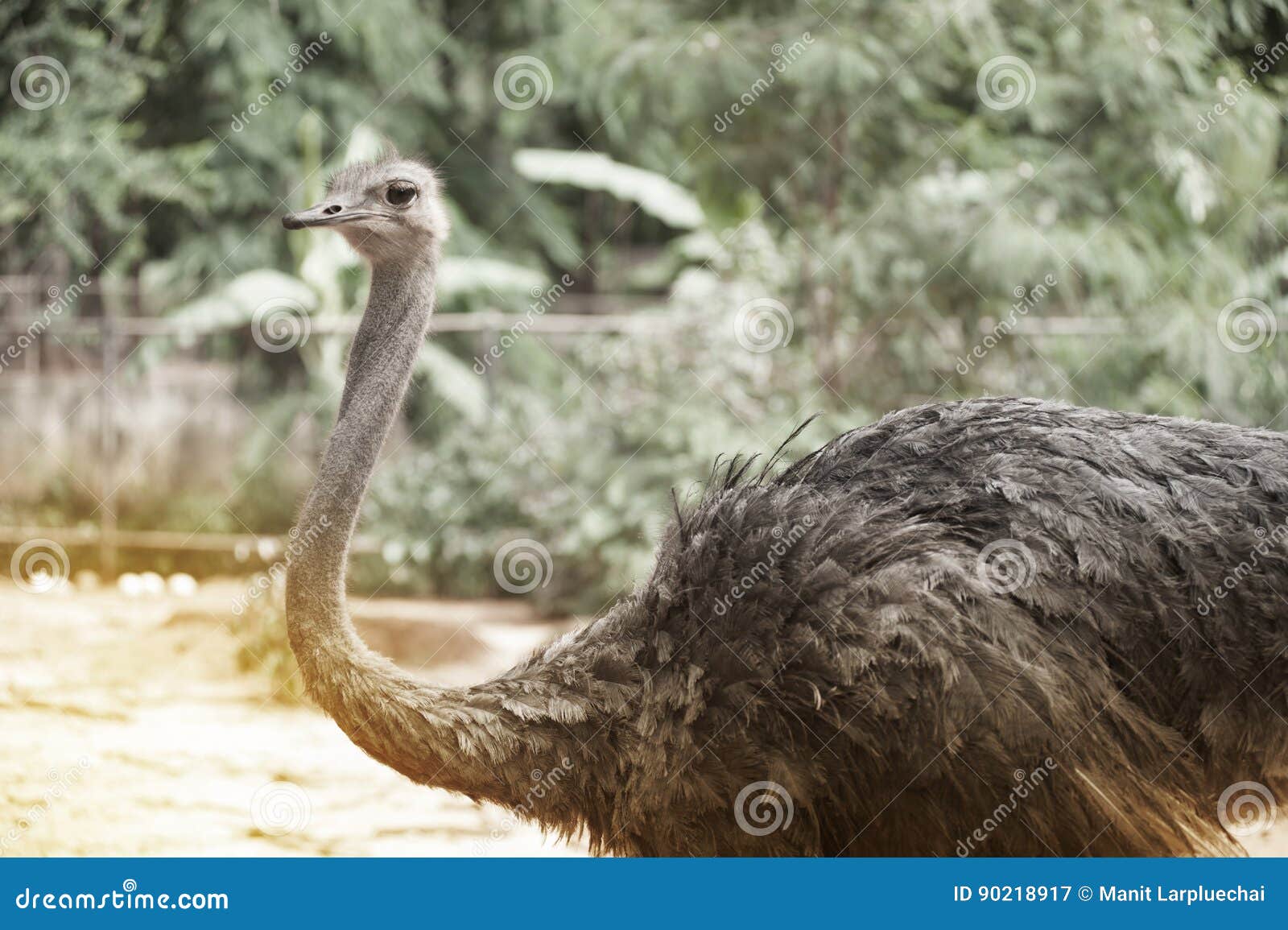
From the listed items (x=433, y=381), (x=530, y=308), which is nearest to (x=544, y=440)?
(x=433, y=381)

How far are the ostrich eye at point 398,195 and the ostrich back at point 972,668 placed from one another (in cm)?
123

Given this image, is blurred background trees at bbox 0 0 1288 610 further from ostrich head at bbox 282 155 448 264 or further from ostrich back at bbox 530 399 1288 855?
ostrich back at bbox 530 399 1288 855

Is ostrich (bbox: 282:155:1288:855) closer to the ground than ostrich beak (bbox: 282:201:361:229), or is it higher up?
closer to the ground

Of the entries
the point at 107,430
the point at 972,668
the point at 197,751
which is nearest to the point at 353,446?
the point at 972,668

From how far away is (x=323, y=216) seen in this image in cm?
340

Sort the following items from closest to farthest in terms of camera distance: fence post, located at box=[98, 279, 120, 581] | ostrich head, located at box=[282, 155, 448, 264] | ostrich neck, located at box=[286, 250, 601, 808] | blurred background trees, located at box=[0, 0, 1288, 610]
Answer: ostrich neck, located at box=[286, 250, 601, 808]
ostrich head, located at box=[282, 155, 448, 264]
blurred background trees, located at box=[0, 0, 1288, 610]
fence post, located at box=[98, 279, 120, 581]

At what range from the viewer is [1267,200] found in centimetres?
693

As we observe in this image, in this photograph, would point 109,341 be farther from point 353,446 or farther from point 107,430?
point 353,446

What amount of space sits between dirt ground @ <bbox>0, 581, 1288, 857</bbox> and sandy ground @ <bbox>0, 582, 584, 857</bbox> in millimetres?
11

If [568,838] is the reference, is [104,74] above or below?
above

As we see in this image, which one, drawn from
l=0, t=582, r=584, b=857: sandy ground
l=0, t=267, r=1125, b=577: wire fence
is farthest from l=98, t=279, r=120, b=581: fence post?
l=0, t=582, r=584, b=857: sandy ground

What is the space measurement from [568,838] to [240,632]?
15.4 ft

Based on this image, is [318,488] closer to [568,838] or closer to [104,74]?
[568,838]

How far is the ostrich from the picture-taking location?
294 centimetres
